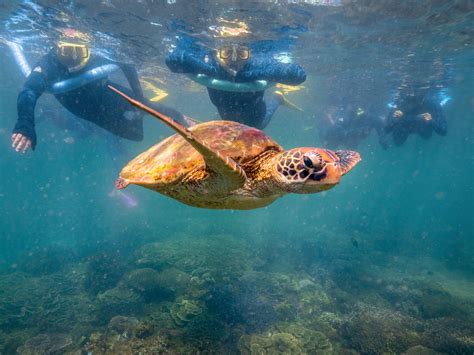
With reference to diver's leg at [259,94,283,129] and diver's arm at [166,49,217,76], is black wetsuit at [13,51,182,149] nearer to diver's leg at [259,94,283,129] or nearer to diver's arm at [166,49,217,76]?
diver's arm at [166,49,217,76]

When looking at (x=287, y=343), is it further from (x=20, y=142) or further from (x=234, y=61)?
(x=234, y=61)

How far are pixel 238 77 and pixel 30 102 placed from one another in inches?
196

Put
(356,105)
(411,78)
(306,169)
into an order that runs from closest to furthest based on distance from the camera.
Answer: (306,169), (411,78), (356,105)

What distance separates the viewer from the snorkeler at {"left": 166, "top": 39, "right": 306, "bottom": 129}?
7.71 m

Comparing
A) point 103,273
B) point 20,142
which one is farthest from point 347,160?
point 103,273

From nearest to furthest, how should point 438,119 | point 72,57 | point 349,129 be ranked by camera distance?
point 72,57
point 438,119
point 349,129

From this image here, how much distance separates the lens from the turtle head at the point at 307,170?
2211mm

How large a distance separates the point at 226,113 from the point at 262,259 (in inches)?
354

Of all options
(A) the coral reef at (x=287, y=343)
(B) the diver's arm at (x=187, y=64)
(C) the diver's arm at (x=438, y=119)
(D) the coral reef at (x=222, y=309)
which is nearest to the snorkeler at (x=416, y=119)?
(C) the diver's arm at (x=438, y=119)

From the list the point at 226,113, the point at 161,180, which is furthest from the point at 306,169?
the point at 226,113

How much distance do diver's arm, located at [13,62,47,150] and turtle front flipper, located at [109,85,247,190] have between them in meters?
4.38

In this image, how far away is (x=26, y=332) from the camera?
8.63 metres

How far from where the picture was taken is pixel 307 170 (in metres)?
2.26

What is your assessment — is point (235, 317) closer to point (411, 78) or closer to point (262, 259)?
point (262, 259)
